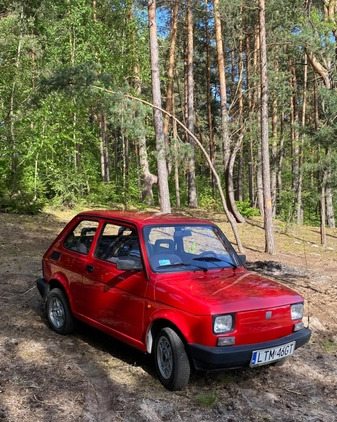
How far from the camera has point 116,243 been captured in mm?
5336

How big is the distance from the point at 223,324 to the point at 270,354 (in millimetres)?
656

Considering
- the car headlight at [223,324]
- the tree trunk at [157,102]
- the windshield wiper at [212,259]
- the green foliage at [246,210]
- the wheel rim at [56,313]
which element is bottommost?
the green foliage at [246,210]

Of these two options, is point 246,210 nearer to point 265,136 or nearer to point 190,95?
point 190,95

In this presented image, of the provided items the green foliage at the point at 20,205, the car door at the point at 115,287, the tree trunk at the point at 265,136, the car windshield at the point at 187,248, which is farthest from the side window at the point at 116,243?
the green foliage at the point at 20,205

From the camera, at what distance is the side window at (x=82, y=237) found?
5738 mm

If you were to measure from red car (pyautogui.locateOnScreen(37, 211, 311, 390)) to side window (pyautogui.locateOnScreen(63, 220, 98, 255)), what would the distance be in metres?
0.02

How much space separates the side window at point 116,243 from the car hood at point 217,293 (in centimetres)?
68

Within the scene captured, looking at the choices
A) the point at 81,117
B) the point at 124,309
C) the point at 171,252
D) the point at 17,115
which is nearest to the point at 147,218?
the point at 171,252

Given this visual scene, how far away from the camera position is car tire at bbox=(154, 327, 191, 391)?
4.09 metres

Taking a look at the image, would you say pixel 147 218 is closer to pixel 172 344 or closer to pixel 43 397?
pixel 172 344

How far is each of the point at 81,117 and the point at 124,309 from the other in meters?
17.3

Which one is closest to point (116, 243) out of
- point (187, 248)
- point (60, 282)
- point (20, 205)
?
point (187, 248)

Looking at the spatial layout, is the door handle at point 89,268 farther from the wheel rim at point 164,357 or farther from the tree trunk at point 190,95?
the tree trunk at point 190,95

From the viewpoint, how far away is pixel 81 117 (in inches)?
813
